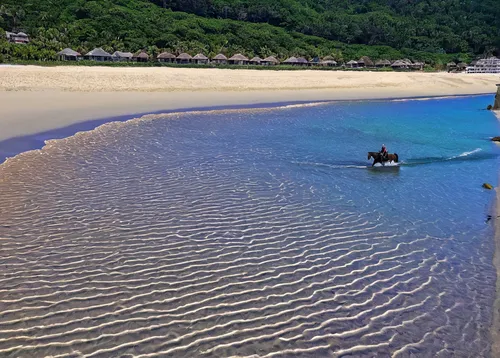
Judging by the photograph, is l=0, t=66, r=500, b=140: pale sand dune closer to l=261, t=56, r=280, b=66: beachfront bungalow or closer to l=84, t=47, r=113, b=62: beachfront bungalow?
l=261, t=56, r=280, b=66: beachfront bungalow

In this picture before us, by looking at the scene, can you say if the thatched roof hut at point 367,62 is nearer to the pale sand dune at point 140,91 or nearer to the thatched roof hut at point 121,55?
the pale sand dune at point 140,91

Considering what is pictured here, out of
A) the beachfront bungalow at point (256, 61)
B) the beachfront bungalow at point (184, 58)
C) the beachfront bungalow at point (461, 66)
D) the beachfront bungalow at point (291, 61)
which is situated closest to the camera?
the beachfront bungalow at point (184, 58)

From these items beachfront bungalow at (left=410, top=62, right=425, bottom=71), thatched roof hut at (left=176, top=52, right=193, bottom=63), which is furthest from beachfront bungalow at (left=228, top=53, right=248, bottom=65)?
beachfront bungalow at (left=410, top=62, right=425, bottom=71)

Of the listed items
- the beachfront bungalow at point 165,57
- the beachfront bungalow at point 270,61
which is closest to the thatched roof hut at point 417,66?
the beachfront bungalow at point 270,61

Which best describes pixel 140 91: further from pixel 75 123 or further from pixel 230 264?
pixel 230 264

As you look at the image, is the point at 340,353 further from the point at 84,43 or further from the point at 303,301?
the point at 84,43

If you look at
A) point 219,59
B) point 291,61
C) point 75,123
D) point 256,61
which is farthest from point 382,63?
point 75,123
